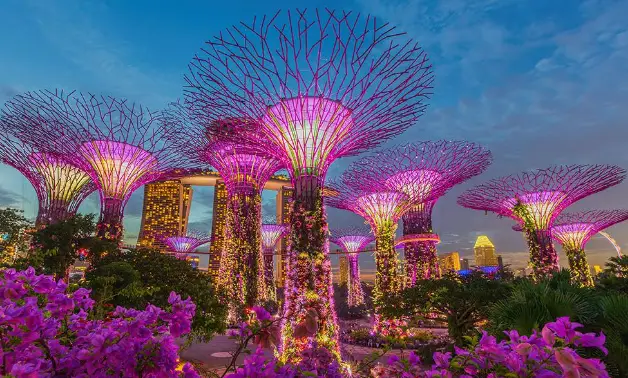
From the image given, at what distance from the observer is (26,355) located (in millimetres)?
1927

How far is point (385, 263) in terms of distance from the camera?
20469 mm

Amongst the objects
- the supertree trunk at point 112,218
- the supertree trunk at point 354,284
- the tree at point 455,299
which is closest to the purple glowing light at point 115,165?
the supertree trunk at point 112,218

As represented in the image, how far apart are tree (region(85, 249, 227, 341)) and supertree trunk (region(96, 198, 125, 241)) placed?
14.8ft

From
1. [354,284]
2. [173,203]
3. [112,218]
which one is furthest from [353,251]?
[173,203]

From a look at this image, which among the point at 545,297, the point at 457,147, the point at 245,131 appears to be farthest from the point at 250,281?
the point at 545,297

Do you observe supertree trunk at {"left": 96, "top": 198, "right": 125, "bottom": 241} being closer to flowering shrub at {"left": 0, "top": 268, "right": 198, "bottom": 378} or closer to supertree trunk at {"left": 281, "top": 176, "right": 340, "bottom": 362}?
supertree trunk at {"left": 281, "top": 176, "right": 340, "bottom": 362}

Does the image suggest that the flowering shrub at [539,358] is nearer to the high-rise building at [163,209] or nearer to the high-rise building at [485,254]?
the high-rise building at [163,209]

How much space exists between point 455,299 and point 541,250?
13.7 meters

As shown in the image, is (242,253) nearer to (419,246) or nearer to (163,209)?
(419,246)

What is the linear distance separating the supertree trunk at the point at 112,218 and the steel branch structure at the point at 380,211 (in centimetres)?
1215

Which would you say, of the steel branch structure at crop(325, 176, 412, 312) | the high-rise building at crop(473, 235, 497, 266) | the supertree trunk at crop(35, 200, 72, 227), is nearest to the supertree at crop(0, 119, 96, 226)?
the supertree trunk at crop(35, 200, 72, 227)

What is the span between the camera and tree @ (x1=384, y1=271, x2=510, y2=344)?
12.7m

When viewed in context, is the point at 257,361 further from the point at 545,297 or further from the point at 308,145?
the point at 308,145

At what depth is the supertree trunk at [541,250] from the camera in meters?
22.8
